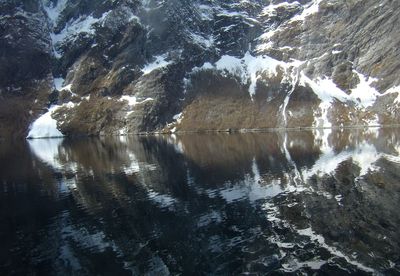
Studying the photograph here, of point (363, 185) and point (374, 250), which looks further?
point (363, 185)

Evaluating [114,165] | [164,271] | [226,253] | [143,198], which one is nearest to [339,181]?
[143,198]

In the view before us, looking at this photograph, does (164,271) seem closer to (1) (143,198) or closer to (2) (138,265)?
(2) (138,265)

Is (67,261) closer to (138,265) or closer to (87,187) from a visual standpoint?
(138,265)

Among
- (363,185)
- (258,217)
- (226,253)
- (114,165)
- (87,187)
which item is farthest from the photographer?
(114,165)


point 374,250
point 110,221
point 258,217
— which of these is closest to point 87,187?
point 110,221

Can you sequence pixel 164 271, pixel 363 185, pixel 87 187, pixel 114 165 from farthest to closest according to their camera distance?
pixel 114 165
pixel 87 187
pixel 363 185
pixel 164 271

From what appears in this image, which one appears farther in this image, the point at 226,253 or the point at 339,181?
the point at 339,181
